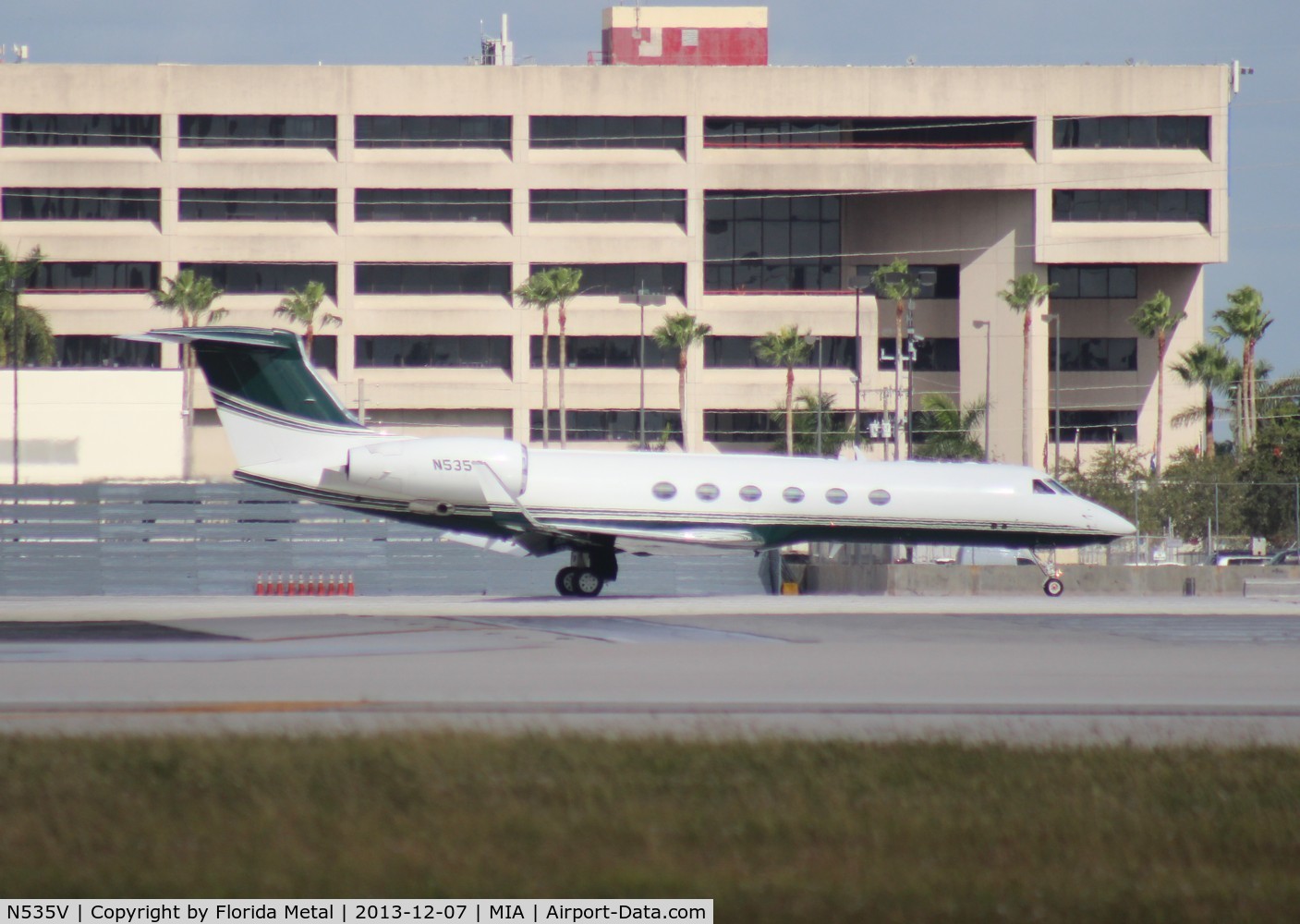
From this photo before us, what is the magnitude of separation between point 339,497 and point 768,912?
24862 millimetres

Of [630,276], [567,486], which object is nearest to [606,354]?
[630,276]

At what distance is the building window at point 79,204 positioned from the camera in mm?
85125

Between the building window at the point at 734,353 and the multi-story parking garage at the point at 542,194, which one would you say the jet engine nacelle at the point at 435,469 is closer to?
the multi-story parking garage at the point at 542,194

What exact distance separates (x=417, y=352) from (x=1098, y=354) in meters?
39.8

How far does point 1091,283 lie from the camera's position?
9062 centimetres

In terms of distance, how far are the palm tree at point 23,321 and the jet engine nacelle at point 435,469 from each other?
54.8 metres

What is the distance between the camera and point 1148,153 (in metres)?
84.7

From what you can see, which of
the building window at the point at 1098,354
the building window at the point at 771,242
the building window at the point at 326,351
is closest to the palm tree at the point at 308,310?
the building window at the point at 326,351

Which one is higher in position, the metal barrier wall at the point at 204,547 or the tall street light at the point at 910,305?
the tall street light at the point at 910,305

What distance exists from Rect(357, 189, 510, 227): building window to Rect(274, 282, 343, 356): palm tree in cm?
525

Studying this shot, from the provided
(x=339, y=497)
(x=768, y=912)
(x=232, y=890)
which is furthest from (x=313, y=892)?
(x=339, y=497)

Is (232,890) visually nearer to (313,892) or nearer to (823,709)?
(313,892)

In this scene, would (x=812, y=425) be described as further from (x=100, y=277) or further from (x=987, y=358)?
(x=100, y=277)

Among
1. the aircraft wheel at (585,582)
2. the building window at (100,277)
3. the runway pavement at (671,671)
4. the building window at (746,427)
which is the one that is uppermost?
the building window at (100,277)
